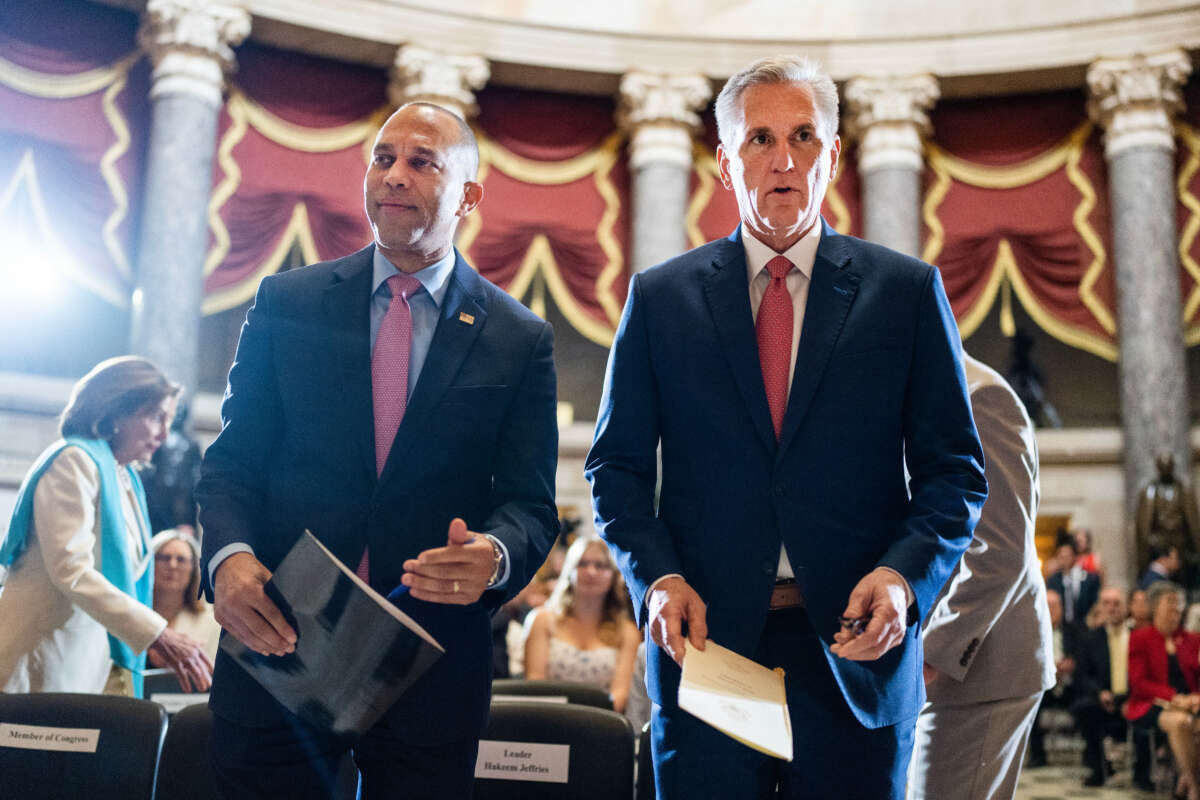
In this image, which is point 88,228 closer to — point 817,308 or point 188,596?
point 188,596

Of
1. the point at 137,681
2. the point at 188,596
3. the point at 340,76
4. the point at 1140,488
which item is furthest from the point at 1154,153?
the point at 137,681

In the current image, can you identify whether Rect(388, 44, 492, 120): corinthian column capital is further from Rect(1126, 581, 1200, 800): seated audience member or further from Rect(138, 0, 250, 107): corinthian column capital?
Rect(1126, 581, 1200, 800): seated audience member

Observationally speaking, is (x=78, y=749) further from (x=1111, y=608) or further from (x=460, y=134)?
(x=1111, y=608)

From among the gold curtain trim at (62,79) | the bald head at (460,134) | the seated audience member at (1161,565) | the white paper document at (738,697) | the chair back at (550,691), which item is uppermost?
the gold curtain trim at (62,79)

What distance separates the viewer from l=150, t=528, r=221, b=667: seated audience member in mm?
4473

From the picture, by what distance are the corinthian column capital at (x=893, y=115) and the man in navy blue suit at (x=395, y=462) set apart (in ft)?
30.4

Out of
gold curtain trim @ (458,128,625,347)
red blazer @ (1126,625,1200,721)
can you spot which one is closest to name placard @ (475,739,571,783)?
red blazer @ (1126,625,1200,721)

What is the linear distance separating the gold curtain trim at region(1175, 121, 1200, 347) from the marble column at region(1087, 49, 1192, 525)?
7.3 inches

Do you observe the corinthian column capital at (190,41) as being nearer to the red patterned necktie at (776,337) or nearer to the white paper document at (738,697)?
the red patterned necktie at (776,337)

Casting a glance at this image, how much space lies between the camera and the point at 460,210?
1.99 m

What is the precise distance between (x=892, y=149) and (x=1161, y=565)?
4.49 metres

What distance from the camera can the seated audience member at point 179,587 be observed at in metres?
4.47

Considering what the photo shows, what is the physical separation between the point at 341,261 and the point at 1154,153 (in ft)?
32.9

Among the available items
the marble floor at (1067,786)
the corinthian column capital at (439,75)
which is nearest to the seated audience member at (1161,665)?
the marble floor at (1067,786)
